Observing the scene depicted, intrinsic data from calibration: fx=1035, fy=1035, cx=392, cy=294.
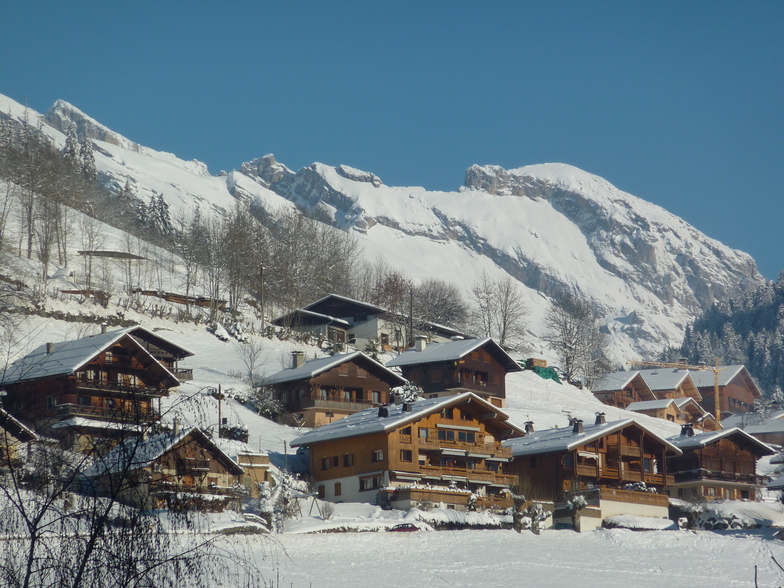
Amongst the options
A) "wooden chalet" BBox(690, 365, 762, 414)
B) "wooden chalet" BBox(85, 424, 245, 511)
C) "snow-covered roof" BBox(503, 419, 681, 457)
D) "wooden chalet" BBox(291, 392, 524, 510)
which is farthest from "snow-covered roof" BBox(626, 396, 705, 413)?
"wooden chalet" BBox(85, 424, 245, 511)

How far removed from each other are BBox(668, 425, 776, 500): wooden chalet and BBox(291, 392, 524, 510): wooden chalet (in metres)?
17.2

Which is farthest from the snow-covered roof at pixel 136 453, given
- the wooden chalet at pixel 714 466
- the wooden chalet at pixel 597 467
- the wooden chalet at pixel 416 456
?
the wooden chalet at pixel 714 466

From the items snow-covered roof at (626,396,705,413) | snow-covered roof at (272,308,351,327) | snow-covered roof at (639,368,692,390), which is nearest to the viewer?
snow-covered roof at (272,308,351,327)

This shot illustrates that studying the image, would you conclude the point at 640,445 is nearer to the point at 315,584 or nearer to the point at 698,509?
the point at 698,509

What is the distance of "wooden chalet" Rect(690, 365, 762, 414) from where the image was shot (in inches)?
5226

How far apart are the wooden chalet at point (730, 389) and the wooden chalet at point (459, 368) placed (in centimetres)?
6176

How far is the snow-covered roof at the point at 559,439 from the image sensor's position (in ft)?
185

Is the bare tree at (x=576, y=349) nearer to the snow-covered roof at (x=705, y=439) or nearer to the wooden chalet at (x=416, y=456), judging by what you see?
the snow-covered roof at (x=705, y=439)

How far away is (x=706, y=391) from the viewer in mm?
133625

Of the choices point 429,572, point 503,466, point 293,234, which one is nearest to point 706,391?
point 293,234

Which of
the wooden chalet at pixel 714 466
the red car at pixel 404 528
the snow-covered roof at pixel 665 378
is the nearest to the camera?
the red car at pixel 404 528

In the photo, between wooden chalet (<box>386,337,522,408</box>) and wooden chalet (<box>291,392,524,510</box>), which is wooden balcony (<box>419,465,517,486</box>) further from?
wooden chalet (<box>386,337,522,408</box>)

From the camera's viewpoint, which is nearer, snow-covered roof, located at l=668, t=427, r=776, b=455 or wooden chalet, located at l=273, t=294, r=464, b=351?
snow-covered roof, located at l=668, t=427, r=776, b=455

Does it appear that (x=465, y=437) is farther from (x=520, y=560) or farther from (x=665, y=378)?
(x=665, y=378)
